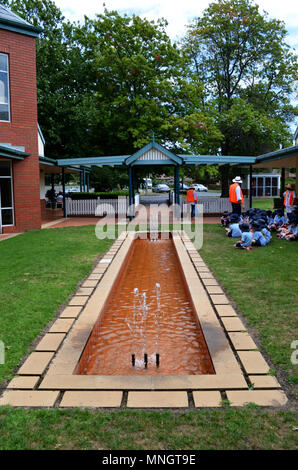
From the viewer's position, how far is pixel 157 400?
3.34 meters

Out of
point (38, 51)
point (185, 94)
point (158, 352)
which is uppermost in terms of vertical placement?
point (38, 51)

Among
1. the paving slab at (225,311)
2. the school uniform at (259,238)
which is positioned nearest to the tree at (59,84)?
the school uniform at (259,238)

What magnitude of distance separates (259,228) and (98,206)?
38.9ft

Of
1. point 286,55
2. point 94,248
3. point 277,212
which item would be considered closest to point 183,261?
point 94,248

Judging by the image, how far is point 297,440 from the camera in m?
2.76

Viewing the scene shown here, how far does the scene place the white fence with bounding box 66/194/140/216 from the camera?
70.0 feet

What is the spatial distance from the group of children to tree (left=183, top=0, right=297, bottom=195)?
15.3m

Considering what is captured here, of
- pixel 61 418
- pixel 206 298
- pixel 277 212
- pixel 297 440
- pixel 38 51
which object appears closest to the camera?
pixel 297 440

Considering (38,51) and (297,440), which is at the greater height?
(38,51)

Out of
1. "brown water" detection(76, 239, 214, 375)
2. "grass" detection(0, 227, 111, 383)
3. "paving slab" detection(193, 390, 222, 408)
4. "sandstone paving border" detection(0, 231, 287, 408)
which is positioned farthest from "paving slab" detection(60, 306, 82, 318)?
"paving slab" detection(193, 390, 222, 408)

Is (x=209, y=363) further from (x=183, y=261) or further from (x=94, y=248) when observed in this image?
(x=94, y=248)

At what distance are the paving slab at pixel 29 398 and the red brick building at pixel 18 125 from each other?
12114 millimetres

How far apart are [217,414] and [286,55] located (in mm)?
32156

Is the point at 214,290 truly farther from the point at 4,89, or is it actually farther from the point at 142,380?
the point at 4,89
